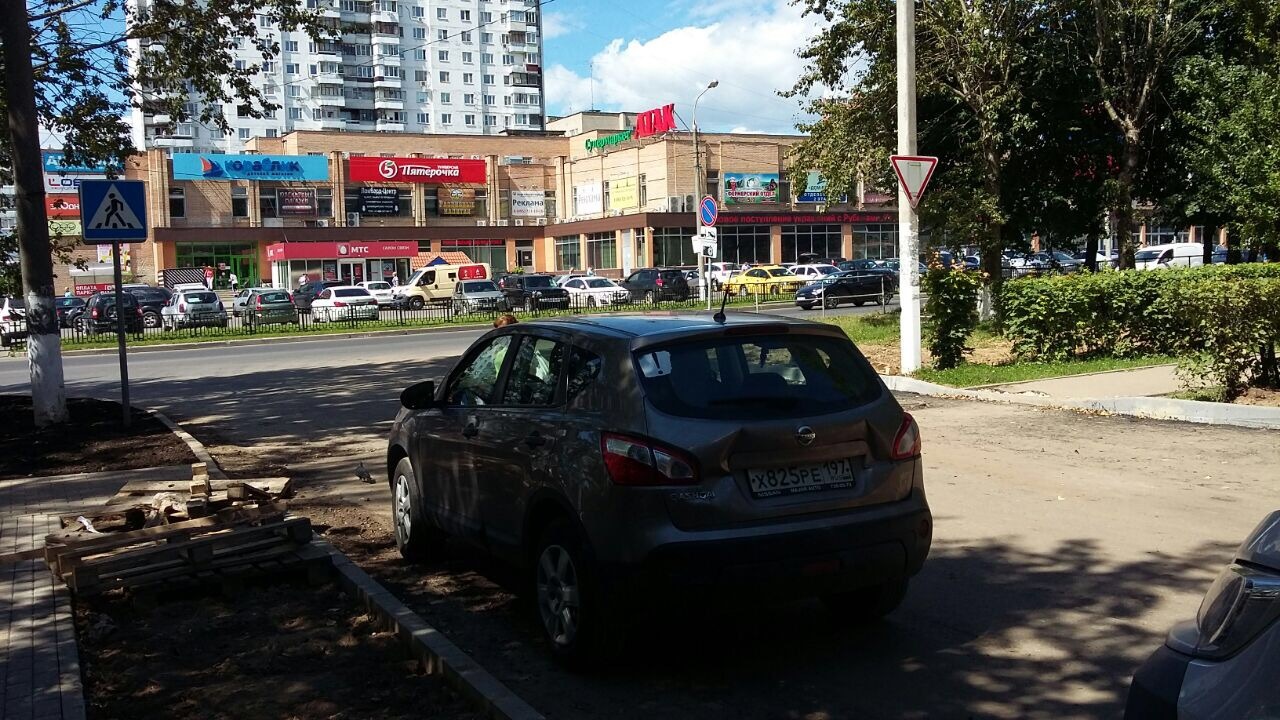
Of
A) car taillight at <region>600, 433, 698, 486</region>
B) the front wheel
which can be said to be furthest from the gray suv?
the front wheel

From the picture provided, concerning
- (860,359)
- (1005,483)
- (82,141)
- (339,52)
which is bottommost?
(1005,483)

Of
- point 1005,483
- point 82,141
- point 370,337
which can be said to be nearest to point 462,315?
point 370,337

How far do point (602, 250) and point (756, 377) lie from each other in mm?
69734

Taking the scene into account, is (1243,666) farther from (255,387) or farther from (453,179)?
(453,179)

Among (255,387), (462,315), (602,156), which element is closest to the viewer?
(255,387)

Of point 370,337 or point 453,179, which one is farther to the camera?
point 453,179

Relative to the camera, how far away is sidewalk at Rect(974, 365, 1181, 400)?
505 inches

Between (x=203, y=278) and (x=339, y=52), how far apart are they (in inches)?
2038

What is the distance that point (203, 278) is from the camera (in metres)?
69.2

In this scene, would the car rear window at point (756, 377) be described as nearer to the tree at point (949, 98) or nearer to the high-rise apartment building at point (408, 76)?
the tree at point (949, 98)

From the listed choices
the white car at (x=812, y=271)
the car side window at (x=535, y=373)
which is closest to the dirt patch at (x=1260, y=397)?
the car side window at (x=535, y=373)

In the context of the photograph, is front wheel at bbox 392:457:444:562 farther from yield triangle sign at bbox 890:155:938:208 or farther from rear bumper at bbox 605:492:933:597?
yield triangle sign at bbox 890:155:938:208

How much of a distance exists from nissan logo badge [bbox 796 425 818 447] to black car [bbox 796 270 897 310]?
3449 cm

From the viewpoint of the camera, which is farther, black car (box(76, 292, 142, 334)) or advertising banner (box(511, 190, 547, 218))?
advertising banner (box(511, 190, 547, 218))
